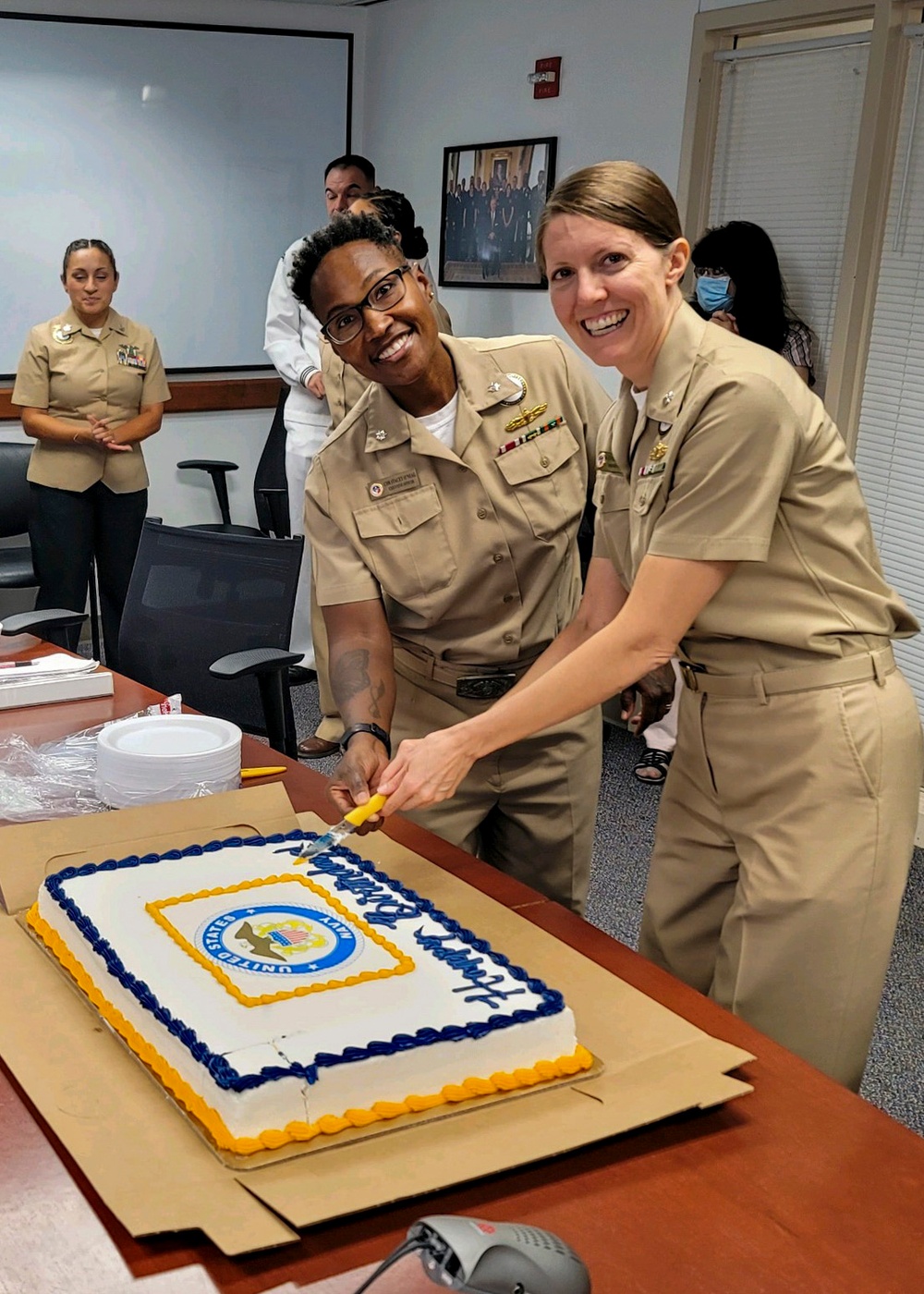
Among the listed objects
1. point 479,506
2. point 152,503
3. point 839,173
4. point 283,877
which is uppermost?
point 839,173

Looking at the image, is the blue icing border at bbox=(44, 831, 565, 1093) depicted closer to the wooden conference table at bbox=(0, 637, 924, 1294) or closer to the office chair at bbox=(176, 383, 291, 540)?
the wooden conference table at bbox=(0, 637, 924, 1294)

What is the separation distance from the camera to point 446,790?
1563mm

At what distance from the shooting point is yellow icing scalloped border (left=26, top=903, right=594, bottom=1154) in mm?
1034

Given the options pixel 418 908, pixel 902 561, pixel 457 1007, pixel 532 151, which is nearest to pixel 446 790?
pixel 418 908

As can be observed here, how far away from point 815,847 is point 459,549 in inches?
28.5

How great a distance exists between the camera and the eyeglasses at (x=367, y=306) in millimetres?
1810

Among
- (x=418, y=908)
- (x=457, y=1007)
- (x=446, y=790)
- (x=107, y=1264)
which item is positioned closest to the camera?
(x=107, y=1264)

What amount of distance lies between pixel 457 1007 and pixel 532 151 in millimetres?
4241

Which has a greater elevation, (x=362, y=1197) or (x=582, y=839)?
(x=362, y=1197)

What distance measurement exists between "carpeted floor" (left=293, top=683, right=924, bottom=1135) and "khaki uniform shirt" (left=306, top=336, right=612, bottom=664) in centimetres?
130

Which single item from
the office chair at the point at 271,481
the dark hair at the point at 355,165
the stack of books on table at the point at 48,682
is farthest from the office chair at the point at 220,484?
the stack of books on table at the point at 48,682

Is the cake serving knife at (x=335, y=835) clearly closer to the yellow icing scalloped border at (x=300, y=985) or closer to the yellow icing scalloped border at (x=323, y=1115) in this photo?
the yellow icing scalloped border at (x=300, y=985)

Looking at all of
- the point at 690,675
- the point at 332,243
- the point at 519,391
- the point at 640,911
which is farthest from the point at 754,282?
the point at 690,675

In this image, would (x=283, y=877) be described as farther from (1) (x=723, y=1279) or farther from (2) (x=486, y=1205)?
(1) (x=723, y=1279)
